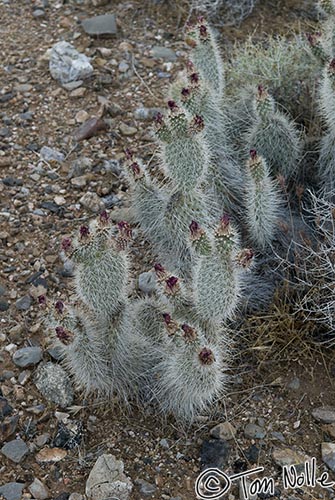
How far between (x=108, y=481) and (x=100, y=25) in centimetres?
382

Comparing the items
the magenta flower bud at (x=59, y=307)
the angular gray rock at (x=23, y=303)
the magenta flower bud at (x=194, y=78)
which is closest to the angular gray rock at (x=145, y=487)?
the magenta flower bud at (x=59, y=307)

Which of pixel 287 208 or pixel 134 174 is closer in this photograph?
pixel 134 174

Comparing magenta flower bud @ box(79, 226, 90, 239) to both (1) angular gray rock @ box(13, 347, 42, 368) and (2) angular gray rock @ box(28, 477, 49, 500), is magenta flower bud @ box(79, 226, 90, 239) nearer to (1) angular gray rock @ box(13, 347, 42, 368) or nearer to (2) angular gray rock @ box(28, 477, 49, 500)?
(1) angular gray rock @ box(13, 347, 42, 368)

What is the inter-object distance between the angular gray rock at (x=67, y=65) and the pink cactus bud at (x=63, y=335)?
2799 mm

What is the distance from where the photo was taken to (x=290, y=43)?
5402 mm

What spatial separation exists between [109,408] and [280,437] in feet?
2.57

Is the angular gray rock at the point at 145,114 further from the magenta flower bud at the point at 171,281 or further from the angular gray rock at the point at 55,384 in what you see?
the magenta flower bud at the point at 171,281

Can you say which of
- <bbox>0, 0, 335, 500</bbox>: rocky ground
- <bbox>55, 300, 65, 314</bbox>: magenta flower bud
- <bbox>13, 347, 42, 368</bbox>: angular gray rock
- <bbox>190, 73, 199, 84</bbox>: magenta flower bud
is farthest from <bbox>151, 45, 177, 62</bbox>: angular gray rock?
<bbox>55, 300, 65, 314</bbox>: magenta flower bud

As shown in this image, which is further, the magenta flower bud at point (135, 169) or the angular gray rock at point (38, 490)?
the magenta flower bud at point (135, 169)

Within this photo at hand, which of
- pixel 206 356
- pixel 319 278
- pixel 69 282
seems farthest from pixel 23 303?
pixel 319 278

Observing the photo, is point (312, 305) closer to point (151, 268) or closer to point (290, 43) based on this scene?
point (151, 268)

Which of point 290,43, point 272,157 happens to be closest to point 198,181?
point 272,157

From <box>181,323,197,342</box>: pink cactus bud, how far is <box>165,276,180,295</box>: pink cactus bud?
207 mm

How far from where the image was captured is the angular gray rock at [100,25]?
5.97m
